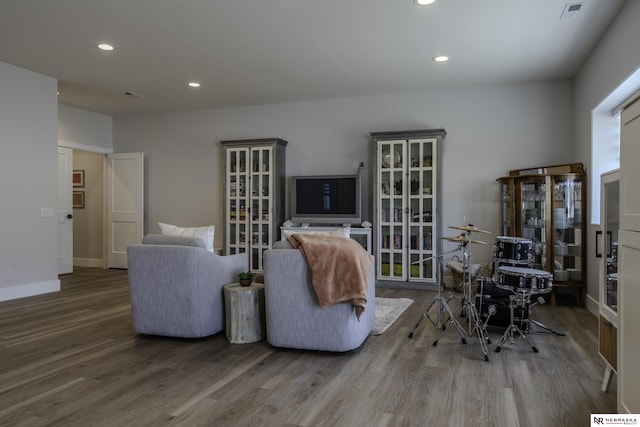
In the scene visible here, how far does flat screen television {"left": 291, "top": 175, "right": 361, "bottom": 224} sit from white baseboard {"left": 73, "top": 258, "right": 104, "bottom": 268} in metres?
4.02

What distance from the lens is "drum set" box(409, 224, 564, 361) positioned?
11.0ft

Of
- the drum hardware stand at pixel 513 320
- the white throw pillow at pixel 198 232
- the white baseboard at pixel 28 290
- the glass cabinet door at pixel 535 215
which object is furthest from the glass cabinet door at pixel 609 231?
the white baseboard at pixel 28 290

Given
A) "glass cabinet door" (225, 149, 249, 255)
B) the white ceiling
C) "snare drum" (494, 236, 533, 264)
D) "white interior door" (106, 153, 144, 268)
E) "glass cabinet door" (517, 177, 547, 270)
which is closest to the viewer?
the white ceiling

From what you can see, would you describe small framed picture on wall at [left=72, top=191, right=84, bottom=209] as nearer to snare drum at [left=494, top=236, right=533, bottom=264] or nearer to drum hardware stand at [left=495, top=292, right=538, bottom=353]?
snare drum at [left=494, top=236, right=533, bottom=264]

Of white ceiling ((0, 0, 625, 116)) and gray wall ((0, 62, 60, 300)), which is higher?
white ceiling ((0, 0, 625, 116))

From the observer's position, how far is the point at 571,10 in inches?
144

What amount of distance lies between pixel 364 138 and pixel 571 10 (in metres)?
3.23

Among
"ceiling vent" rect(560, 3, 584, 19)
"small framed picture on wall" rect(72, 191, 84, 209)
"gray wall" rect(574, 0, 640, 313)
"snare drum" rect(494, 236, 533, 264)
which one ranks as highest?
"ceiling vent" rect(560, 3, 584, 19)

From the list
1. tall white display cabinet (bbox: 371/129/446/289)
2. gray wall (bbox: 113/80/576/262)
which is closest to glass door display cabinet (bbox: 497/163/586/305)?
gray wall (bbox: 113/80/576/262)

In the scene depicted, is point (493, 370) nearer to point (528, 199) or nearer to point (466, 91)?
point (528, 199)

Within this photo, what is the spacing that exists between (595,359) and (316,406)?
81.9 inches

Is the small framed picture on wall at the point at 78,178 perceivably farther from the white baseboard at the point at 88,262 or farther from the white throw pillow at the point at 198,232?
the white throw pillow at the point at 198,232

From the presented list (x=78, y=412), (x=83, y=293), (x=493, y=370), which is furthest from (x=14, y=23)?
(x=493, y=370)

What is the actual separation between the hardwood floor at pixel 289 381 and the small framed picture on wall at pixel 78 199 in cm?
478
